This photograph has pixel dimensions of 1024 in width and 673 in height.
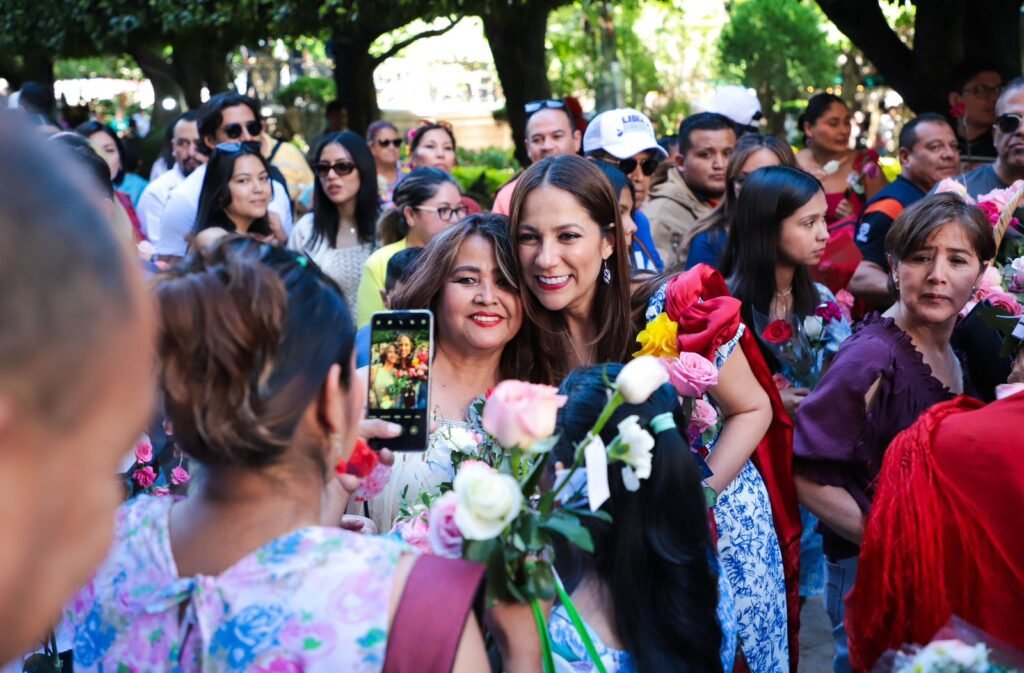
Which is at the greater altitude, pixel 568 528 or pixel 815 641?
pixel 568 528

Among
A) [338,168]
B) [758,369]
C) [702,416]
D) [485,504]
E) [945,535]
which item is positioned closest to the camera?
[485,504]

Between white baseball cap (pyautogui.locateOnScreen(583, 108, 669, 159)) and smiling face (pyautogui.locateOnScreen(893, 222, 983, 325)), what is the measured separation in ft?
8.21

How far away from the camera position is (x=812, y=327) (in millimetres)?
4441

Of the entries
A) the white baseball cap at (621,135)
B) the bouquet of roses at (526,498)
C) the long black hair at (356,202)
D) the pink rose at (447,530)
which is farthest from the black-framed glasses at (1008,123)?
the pink rose at (447,530)

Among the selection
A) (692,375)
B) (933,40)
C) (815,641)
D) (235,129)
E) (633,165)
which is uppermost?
(933,40)

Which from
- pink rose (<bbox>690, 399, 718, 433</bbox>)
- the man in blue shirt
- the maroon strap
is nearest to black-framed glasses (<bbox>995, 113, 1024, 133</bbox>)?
the man in blue shirt

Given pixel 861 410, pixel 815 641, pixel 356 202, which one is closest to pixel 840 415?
pixel 861 410

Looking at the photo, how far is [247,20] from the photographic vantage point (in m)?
13.9

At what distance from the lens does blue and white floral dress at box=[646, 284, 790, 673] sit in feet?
11.2

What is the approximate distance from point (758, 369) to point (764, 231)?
3.99ft

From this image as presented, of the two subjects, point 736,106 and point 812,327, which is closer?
point 812,327

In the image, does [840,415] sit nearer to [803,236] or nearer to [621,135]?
[803,236]

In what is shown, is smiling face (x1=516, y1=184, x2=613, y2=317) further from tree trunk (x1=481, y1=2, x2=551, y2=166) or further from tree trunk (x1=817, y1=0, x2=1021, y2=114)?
tree trunk (x1=481, y1=2, x2=551, y2=166)

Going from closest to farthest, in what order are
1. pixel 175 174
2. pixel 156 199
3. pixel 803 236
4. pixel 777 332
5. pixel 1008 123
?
1. pixel 777 332
2. pixel 803 236
3. pixel 1008 123
4. pixel 156 199
5. pixel 175 174
